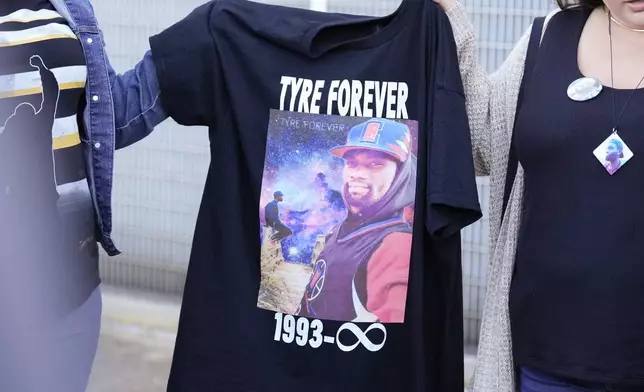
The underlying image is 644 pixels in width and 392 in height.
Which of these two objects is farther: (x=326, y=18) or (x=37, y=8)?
(x=326, y=18)

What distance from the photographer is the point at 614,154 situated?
204 centimetres

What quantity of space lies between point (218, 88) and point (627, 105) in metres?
0.96

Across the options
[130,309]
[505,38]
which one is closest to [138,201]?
[130,309]

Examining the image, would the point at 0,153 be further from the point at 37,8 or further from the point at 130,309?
the point at 130,309

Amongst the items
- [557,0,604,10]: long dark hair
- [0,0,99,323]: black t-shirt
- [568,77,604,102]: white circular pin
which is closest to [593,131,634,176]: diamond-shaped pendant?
[568,77,604,102]: white circular pin

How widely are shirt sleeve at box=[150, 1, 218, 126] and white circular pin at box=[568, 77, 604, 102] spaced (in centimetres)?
85

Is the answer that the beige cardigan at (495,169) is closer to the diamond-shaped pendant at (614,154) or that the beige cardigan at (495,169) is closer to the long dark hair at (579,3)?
the long dark hair at (579,3)

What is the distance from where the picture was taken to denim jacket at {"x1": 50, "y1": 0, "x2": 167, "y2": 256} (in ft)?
7.59

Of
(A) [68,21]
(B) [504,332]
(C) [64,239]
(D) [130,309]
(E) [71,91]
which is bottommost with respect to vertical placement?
(D) [130,309]

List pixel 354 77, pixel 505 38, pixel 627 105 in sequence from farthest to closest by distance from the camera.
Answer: pixel 505 38 → pixel 354 77 → pixel 627 105

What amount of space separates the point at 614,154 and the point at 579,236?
18cm

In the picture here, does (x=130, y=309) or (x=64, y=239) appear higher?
(x=64, y=239)

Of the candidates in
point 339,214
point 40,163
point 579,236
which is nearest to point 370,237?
point 339,214

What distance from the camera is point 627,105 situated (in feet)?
6.80
